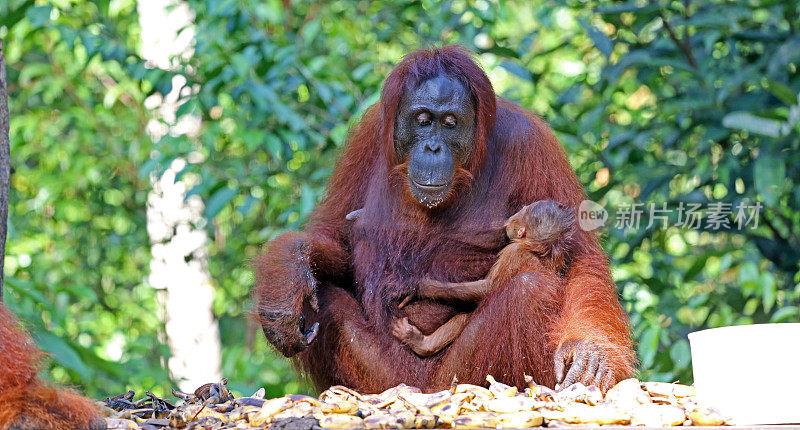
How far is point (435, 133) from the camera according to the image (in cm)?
305

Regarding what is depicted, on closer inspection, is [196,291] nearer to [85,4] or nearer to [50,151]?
[50,151]

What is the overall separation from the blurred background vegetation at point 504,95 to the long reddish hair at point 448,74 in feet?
3.10

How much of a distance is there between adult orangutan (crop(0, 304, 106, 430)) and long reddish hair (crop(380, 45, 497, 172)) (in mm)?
1469

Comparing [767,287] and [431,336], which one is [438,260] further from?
[767,287]

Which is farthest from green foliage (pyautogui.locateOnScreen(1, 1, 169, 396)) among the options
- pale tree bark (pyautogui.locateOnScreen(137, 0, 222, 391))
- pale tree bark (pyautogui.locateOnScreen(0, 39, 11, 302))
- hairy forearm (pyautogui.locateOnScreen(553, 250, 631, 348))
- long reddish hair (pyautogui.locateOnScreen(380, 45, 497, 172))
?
hairy forearm (pyautogui.locateOnScreen(553, 250, 631, 348))

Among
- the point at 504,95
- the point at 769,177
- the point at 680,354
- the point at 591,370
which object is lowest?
the point at 680,354

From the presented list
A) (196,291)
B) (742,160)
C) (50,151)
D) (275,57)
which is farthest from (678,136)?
(50,151)

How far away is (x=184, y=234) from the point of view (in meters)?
6.44

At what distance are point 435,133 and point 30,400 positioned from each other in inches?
62.9

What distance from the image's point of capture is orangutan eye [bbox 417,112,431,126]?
3.03 m

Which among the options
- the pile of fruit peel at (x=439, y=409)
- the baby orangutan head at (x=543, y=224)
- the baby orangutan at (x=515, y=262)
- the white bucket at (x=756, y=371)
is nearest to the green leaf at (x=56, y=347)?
the pile of fruit peel at (x=439, y=409)

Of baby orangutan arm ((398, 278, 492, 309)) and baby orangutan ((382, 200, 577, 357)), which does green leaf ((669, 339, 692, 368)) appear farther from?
baby orangutan arm ((398, 278, 492, 309))

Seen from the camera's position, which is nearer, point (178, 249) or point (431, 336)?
point (431, 336)

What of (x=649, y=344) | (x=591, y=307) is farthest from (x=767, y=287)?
(x=591, y=307)
